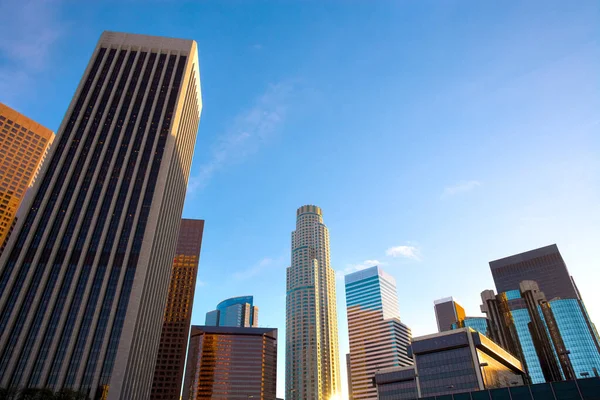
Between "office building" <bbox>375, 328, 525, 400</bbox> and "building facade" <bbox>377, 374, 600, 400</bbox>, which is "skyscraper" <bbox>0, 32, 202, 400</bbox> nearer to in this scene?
"building facade" <bbox>377, 374, 600, 400</bbox>

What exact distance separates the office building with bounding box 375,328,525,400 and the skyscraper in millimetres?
82621

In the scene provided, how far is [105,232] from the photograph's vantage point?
115375mm

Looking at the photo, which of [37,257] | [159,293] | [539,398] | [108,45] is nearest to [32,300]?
[37,257]

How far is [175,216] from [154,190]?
23.3 meters

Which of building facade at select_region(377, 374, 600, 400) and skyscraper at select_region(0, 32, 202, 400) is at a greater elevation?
skyscraper at select_region(0, 32, 202, 400)

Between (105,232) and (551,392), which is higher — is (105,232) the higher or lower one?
the higher one

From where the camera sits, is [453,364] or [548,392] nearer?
[548,392]

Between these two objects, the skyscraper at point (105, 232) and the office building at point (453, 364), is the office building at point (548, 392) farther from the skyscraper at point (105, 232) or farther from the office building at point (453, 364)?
the skyscraper at point (105, 232)

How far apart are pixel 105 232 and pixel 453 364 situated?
4281 inches

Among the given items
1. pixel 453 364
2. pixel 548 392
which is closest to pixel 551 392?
pixel 548 392

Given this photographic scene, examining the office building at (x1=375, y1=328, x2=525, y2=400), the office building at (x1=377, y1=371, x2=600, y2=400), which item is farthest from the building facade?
the office building at (x1=375, y1=328, x2=525, y2=400)

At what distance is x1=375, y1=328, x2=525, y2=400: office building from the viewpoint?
11481 centimetres

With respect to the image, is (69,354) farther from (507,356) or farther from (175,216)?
(507,356)

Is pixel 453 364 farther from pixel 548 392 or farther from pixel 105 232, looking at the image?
pixel 105 232
